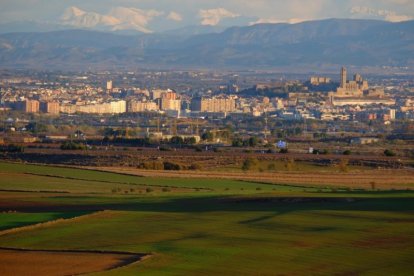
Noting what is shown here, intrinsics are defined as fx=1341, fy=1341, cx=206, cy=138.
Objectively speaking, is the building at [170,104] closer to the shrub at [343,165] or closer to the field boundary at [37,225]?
the shrub at [343,165]

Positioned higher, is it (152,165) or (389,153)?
(389,153)

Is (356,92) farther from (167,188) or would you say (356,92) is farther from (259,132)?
(167,188)

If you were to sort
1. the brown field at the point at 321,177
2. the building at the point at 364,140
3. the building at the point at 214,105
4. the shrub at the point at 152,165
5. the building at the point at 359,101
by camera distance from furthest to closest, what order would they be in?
1. the building at the point at 359,101
2. the building at the point at 214,105
3. the building at the point at 364,140
4. the shrub at the point at 152,165
5. the brown field at the point at 321,177

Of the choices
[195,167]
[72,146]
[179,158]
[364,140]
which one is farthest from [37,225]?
[364,140]

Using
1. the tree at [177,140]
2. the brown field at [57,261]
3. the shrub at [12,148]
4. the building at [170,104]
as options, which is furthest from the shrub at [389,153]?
the building at [170,104]

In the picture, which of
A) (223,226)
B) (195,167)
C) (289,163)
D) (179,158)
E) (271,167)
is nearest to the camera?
(223,226)

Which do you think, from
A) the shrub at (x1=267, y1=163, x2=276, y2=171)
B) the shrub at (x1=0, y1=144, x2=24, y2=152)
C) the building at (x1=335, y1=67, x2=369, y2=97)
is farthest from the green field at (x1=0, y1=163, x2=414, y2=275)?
the building at (x1=335, y1=67, x2=369, y2=97)

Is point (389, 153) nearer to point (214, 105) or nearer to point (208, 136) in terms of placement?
point (208, 136)

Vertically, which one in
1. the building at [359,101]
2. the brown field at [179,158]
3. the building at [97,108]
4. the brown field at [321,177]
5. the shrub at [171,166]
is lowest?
the brown field at [321,177]
